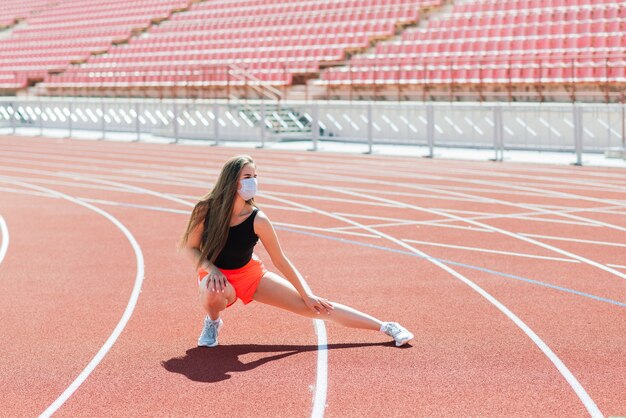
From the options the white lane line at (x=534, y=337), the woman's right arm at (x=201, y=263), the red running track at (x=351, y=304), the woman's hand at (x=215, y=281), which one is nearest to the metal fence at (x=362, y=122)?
the red running track at (x=351, y=304)

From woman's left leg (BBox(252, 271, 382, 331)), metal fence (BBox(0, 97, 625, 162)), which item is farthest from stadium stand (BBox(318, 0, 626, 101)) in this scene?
woman's left leg (BBox(252, 271, 382, 331))

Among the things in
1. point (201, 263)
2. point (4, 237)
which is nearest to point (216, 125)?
point (4, 237)

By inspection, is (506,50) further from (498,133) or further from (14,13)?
(14,13)

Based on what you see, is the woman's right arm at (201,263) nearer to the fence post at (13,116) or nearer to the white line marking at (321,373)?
the white line marking at (321,373)

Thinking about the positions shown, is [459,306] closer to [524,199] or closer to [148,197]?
[524,199]

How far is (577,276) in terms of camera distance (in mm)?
8289

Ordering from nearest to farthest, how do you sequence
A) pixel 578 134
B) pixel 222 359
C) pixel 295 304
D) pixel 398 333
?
pixel 222 359
pixel 398 333
pixel 295 304
pixel 578 134

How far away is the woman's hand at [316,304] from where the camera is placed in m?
6.02

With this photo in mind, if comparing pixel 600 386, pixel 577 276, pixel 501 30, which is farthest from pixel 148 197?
pixel 501 30

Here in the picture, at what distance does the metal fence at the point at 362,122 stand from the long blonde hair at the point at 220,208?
1432cm

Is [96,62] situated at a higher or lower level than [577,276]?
higher

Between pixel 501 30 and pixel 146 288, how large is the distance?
21.1m

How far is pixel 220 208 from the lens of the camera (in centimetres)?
591

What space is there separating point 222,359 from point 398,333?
3.71 feet
